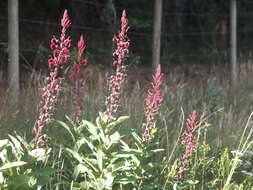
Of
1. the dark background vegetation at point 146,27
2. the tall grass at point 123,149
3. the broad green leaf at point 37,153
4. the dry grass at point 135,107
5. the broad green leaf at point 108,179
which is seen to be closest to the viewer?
the broad green leaf at point 37,153

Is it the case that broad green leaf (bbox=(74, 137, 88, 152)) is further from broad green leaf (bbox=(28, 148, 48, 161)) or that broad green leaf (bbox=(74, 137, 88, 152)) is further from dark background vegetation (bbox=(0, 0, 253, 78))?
dark background vegetation (bbox=(0, 0, 253, 78))

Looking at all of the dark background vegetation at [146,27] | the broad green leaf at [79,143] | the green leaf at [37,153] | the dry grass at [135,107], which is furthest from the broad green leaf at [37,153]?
the dark background vegetation at [146,27]

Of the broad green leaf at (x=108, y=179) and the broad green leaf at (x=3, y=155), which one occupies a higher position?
the broad green leaf at (x=3, y=155)

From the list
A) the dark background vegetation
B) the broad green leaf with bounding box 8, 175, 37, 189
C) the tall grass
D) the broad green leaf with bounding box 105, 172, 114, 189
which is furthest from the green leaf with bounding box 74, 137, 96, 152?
the dark background vegetation

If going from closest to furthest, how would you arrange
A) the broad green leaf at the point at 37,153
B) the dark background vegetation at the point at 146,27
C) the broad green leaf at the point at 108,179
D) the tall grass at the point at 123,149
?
the broad green leaf at the point at 37,153 < the broad green leaf at the point at 108,179 < the tall grass at the point at 123,149 < the dark background vegetation at the point at 146,27

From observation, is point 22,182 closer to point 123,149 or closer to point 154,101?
point 123,149

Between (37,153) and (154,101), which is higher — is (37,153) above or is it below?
below

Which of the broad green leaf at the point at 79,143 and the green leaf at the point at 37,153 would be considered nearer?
the green leaf at the point at 37,153

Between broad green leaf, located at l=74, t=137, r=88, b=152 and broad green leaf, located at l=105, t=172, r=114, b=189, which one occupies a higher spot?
broad green leaf, located at l=74, t=137, r=88, b=152

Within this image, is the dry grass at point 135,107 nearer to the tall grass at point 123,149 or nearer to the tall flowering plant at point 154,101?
the tall grass at point 123,149

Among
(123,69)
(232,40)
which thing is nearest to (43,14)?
(232,40)

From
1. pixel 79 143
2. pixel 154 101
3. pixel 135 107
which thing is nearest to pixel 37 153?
pixel 79 143

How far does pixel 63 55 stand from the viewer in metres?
1.92

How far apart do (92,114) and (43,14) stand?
821cm
